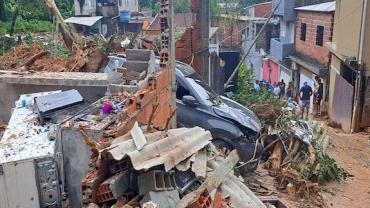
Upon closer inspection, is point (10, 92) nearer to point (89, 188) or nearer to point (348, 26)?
point (89, 188)

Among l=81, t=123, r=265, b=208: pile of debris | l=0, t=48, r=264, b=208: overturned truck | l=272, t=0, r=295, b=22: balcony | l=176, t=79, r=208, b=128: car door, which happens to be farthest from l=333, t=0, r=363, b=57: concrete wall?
l=81, t=123, r=265, b=208: pile of debris

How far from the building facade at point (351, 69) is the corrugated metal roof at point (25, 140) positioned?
11.1 metres

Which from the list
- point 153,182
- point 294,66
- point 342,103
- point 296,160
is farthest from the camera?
point 294,66

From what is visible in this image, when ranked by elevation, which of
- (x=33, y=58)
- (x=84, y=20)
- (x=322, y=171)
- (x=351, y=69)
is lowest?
(x=322, y=171)

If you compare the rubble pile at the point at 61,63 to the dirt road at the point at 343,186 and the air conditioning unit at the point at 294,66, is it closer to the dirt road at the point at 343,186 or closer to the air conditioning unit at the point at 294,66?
the dirt road at the point at 343,186

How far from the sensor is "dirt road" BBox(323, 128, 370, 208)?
789 cm

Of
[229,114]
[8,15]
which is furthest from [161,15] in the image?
[8,15]

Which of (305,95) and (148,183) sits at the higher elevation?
(148,183)

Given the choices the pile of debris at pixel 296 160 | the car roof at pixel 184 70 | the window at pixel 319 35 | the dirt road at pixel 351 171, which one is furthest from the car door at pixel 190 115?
the window at pixel 319 35

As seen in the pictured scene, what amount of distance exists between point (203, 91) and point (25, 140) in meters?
4.26

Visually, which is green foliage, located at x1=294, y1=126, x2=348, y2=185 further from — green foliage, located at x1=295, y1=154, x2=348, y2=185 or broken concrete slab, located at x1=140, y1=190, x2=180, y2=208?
broken concrete slab, located at x1=140, y1=190, x2=180, y2=208

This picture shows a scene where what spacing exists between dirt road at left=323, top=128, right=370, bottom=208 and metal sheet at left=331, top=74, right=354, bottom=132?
2.67ft

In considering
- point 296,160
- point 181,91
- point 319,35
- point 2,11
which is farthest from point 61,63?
point 2,11

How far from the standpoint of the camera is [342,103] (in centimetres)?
1562
